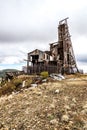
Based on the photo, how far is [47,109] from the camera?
2623 centimetres

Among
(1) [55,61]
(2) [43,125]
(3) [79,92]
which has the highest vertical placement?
(1) [55,61]

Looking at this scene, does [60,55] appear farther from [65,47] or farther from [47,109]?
[47,109]

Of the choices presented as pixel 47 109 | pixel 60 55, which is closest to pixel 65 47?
pixel 60 55

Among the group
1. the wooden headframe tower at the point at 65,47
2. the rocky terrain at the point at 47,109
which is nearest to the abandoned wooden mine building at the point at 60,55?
the wooden headframe tower at the point at 65,47

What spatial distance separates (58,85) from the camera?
3534cm

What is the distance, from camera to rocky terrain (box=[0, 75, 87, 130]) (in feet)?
76.3

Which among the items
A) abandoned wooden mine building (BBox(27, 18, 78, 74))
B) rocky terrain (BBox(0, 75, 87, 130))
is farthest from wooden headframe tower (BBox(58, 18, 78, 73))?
rocky terrain (BBox(0, 75, 87, 130))

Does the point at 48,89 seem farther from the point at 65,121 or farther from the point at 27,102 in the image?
the point at 65,121

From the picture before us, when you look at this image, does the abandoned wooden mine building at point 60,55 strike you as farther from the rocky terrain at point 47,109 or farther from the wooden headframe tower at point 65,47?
the rocky terrain at point 47,109

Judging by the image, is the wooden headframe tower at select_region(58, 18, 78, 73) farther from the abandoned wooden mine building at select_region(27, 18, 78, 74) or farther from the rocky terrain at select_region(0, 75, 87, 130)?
the rocky terrain at select_region(0, 75, 87, 130)

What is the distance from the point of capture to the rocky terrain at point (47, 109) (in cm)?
2327

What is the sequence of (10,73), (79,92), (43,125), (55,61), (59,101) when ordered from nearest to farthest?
(43,125)
(59,101)
(79,92)
(10,73)
(55,61)

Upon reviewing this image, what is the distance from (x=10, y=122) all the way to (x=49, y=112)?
371 centimetres

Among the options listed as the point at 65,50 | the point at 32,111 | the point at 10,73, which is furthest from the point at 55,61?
the point at 32,111
